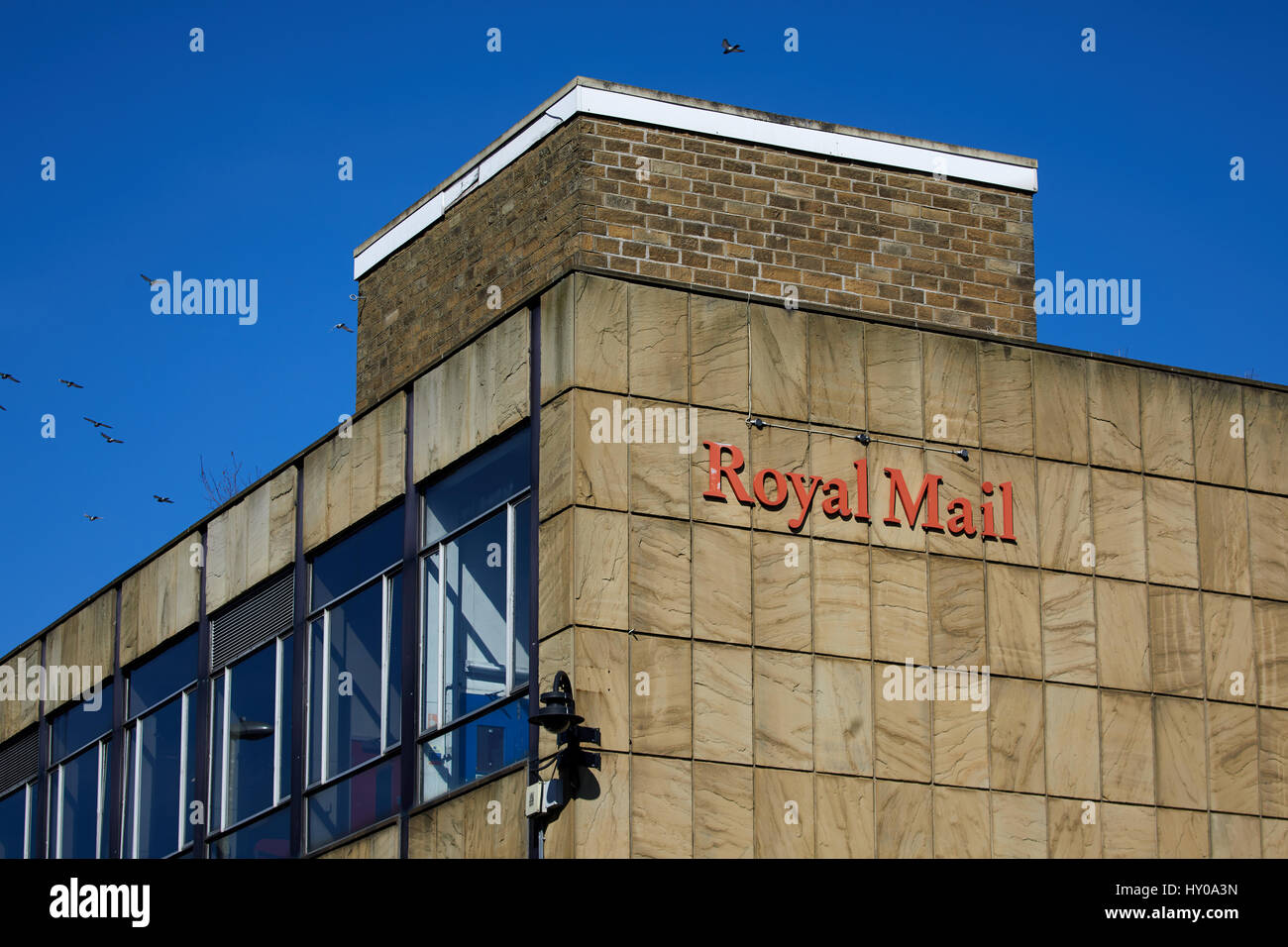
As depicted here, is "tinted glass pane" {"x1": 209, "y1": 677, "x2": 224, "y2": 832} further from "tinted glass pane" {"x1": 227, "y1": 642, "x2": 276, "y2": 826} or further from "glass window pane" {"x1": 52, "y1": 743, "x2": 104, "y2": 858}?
"glass window pane" {"x1": 52, "y1": 743, "x2": 104, "y2": 858}

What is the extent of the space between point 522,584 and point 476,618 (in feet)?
3.41

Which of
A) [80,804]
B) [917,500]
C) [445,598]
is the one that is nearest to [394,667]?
[445,598]

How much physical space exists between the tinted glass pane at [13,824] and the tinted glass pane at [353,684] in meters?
10.1

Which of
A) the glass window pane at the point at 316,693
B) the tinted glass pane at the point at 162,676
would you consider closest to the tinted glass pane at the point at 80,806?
the tinted glass pane at the point at 162,676

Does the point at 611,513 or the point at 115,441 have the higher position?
the point at 115,441

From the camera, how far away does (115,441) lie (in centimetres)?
2808

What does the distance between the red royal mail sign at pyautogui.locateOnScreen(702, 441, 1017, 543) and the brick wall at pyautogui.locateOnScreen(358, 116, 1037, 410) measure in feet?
8.73

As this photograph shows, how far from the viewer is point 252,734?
82.9 ft

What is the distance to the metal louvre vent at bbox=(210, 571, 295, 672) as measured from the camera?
81.6 ft

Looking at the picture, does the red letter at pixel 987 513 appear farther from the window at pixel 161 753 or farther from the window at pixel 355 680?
the window at pixel 161 753

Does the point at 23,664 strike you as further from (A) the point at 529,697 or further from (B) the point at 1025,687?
(B) the point at 1025,687
